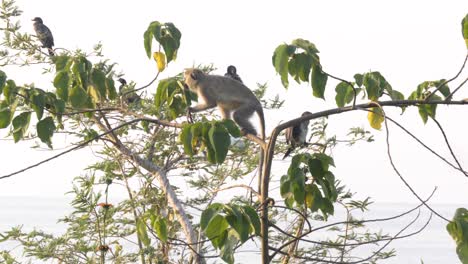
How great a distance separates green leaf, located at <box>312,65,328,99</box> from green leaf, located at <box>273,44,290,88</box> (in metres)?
0.09

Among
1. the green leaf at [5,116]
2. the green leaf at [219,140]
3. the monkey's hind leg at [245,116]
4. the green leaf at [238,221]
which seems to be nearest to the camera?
the green leaf at [238,221]

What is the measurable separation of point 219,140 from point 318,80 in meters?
0.33

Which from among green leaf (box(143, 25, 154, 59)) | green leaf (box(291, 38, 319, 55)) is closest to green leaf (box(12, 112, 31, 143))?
green leaf (box(143, 25, 154, 59))

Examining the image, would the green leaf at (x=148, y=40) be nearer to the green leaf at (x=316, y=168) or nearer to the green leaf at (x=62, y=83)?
the green leaf at (x=62, y=83)

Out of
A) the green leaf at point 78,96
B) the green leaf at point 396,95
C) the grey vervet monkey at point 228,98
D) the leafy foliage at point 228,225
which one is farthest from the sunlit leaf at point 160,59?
the grey vervet monkey at point 228,98

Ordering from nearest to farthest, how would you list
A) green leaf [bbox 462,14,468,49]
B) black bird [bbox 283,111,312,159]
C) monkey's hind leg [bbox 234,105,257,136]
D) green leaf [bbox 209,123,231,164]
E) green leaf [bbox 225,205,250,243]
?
green leaf [bbox 225,205,250,243] < green leaf [bbox 209,123,231,164] < green leaf [bbox 462,14,468,49] < monkey's hind leg [bbox 234,105,257,136] < black bird [bbox 283,111,312,159]

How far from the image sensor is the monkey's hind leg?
5441mm

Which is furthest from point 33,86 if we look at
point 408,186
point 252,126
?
point 252,126

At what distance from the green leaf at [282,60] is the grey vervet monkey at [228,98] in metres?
3.34

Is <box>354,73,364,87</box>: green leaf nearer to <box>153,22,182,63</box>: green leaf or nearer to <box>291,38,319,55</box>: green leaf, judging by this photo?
<box>291,38,319,55</box>: green leaf

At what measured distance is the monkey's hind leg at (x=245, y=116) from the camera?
5.44 meters

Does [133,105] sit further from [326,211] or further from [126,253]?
[326,211]

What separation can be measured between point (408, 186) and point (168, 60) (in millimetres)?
824

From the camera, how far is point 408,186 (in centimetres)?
193
